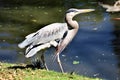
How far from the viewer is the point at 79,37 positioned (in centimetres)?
1570

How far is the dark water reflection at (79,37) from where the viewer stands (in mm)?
12821

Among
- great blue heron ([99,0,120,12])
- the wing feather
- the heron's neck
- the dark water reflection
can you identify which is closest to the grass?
the wing feather

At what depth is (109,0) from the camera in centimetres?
2212

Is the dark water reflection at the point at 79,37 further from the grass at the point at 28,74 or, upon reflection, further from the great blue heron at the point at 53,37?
the grass at the point at 28,74

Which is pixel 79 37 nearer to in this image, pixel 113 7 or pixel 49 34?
pixel 113 7

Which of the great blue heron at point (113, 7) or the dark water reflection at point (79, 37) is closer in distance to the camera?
the dark water reflection at point (79, 37)

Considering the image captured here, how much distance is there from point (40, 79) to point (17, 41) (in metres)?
6.58

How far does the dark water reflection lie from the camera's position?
12821 mm

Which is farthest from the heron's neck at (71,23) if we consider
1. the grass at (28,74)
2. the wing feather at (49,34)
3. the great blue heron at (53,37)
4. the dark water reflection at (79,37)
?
the dark water reflection at (79,37)

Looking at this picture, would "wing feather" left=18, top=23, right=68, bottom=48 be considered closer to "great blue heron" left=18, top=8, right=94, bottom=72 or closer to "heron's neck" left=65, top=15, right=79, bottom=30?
"great blue heron" left=18, top=8, right=94, bottom=72

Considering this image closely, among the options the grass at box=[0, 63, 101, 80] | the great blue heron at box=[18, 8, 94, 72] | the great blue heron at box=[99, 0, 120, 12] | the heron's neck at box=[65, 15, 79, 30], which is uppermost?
the heron's neck at box=[65, 15, 79, 30]

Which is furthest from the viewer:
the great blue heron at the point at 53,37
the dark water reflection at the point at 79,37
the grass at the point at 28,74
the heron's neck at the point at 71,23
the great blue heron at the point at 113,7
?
the great blue heron at the point at 113,7

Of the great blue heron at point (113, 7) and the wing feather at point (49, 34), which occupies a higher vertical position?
the wing feather at point (49, 34)

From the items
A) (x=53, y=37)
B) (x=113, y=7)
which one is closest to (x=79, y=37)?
(x=113, y=7)
